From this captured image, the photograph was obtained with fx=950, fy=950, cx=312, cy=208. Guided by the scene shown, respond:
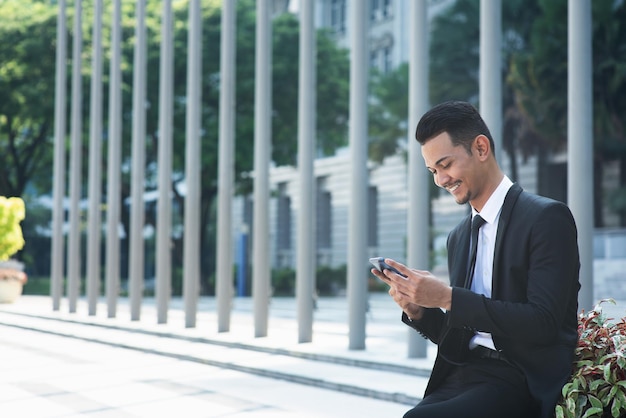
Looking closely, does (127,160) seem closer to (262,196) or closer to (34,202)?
(262,196)

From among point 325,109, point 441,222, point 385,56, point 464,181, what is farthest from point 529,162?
point 464,181

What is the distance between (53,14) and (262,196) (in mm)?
21466

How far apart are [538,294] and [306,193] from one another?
10.5 m

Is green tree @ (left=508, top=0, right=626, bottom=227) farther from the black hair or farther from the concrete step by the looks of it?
the black hair

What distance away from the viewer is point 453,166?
2.96 meters

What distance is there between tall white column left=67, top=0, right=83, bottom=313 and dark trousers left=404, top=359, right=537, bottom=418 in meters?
19.7

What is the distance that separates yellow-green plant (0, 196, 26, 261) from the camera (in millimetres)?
28297

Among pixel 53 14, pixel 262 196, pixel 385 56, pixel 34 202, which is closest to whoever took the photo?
pixel 262 196

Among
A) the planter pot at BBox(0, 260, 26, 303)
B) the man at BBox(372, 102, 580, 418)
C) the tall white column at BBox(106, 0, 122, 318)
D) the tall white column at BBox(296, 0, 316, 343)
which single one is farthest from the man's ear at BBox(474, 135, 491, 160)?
the planter pot at BBox(0, 260, 26, 303)

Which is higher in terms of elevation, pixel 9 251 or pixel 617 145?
pixel 617 145

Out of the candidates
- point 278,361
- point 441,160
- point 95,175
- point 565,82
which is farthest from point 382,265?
point 565,82

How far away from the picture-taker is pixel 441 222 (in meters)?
39.7

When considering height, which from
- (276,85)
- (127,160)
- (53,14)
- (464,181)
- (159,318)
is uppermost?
(53,14)

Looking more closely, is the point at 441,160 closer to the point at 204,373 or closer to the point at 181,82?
the point at 204,373
